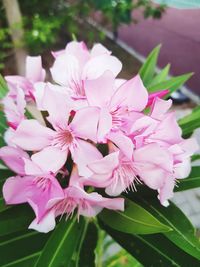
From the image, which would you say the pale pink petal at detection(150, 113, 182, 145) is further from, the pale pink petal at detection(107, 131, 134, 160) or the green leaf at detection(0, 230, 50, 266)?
the green leaf at detection(0, 230, 50, 266)

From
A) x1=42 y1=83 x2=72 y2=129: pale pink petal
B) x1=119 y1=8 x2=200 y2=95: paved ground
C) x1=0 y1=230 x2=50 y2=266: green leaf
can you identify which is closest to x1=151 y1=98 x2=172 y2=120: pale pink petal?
x1=42 y1=83 x2=72 y2=129: pale pink petal

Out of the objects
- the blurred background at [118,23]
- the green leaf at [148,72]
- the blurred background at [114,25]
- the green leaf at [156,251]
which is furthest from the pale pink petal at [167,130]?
the blurred background at [114,25]

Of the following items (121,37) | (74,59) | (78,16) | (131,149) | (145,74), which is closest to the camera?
(131,149)

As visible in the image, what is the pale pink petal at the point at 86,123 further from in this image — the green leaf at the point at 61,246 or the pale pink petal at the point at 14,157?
the green leaf at the point at 61,246

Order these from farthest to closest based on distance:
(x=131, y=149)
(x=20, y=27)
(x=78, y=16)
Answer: (x=78, y=16)
(x=20, y=27)
(x=131, y=149)

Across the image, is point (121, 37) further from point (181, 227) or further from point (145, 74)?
point (181, 227)

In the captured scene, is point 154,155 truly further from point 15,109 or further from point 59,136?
point 15,109

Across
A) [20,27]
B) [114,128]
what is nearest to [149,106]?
[114,128]
